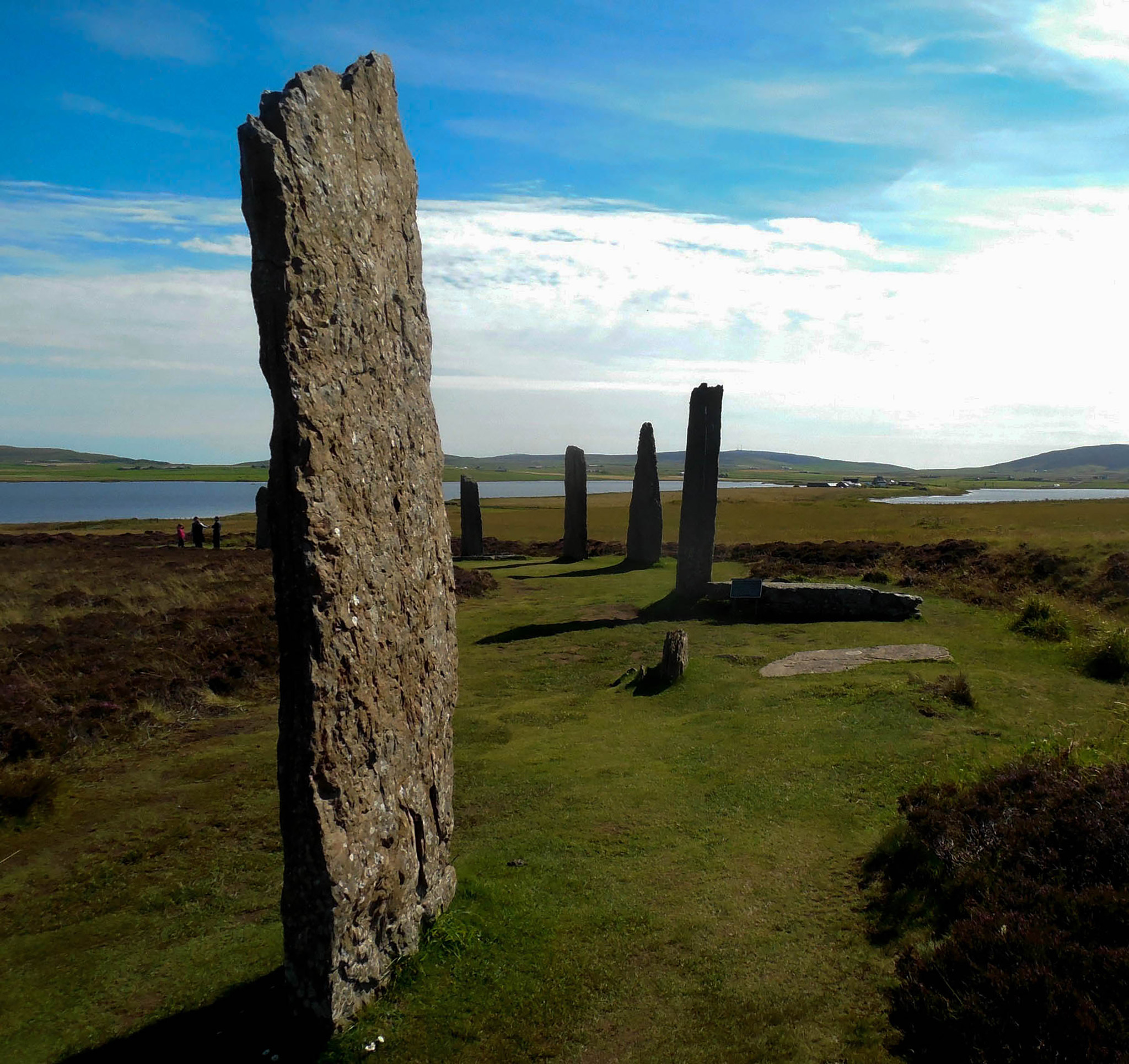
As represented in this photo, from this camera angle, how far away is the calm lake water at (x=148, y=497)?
7312 cm

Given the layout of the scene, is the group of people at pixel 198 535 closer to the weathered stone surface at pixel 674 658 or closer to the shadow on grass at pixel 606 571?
the shadow on grass at pixel 606 571

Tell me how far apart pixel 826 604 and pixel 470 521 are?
726 inches

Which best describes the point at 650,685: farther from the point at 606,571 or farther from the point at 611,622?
the point at 606,571

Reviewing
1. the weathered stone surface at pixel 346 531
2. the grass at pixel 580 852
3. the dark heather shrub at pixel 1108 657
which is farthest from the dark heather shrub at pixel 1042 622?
the weathered stone surface at pixel 346 531

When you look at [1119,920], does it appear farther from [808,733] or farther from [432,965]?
[808,733]

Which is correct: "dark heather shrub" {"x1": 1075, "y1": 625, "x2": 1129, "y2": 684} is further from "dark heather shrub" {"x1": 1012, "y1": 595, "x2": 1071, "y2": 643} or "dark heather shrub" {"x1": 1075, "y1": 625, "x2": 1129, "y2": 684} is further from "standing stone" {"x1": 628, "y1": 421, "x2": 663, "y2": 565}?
"standing stone" {"x1": 628, "y1": 421, "x2": 663, "y2": 565}

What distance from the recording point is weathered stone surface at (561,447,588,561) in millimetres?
31469

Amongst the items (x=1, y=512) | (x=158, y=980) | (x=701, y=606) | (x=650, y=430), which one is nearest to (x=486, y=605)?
(x=701, y=606)

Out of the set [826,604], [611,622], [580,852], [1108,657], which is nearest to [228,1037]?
[580,852]

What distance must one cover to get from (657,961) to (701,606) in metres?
14.8

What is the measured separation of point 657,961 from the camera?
577 centimetres

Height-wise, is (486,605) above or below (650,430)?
below

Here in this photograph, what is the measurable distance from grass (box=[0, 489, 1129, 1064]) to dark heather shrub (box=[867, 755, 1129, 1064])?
344 mm

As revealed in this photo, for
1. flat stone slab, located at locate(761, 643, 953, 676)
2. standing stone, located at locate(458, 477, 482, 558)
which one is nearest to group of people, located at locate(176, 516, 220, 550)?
standing stone, located at locate(458, 477, 482, 558)
